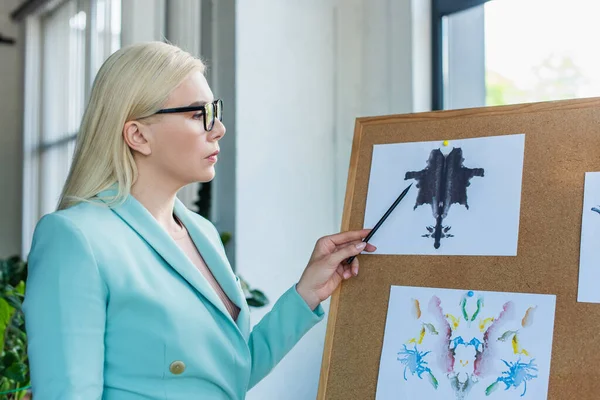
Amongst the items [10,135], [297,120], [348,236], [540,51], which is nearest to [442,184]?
[348,236]

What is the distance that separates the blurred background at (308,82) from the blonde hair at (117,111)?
3.71 feet

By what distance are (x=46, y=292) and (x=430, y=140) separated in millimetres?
747

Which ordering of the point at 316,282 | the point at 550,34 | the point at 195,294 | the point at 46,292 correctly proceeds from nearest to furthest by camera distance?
the point at 46,292
the point at 195,294
the point at 316,282
the point at 550,34

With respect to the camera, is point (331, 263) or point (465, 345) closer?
point (465, 345)

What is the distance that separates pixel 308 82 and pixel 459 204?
59.1 inches

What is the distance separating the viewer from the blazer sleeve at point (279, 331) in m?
1.48

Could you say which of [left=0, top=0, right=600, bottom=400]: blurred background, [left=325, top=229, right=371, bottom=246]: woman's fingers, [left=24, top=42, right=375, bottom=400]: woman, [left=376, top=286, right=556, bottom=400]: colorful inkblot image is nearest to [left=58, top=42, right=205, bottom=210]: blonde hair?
[left=24, top=42, right=375, bottom=400]: woman

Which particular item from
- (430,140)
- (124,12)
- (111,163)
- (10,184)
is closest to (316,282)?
(430,140)

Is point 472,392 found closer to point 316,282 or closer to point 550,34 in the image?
point 316,282

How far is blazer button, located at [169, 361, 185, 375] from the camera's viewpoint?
1.21 m

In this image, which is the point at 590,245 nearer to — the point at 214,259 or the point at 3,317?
the point at 214,259

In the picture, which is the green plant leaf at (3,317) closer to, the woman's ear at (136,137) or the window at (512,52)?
the woman's ear at (136,137)

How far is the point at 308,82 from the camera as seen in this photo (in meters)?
2.70

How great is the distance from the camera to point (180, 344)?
122 cm
